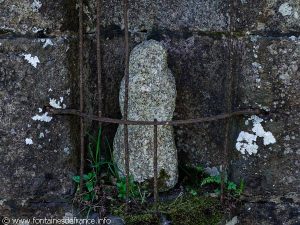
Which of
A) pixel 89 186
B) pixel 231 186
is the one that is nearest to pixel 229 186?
pixel 231 186

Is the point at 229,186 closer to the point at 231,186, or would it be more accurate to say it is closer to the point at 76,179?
the point at 231,186

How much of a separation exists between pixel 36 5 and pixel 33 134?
50cm

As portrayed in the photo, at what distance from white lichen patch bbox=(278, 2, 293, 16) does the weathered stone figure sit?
473 mm

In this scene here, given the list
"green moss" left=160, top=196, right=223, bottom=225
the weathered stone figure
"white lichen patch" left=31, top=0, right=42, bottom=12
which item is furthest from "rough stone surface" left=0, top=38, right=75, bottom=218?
"green moss" left=160, top=196, right=223, bottom=225

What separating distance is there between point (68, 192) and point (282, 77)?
951 millimetres

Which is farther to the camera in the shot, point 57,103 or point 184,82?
point 184,82

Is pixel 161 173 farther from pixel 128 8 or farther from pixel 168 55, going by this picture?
pixel 128 8

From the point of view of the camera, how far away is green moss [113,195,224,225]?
2.46m

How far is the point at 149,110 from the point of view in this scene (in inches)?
98.5

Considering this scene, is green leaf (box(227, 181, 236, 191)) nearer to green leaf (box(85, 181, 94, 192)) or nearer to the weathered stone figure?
the weathered stone figure

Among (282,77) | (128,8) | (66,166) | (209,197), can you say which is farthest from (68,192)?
(282,77)

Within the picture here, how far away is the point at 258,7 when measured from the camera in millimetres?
2498

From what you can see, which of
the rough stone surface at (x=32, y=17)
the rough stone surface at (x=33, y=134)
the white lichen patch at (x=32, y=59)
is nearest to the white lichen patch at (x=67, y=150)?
the rough stone surface at (x=33, y=134)

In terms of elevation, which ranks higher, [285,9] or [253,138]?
[285,9]
